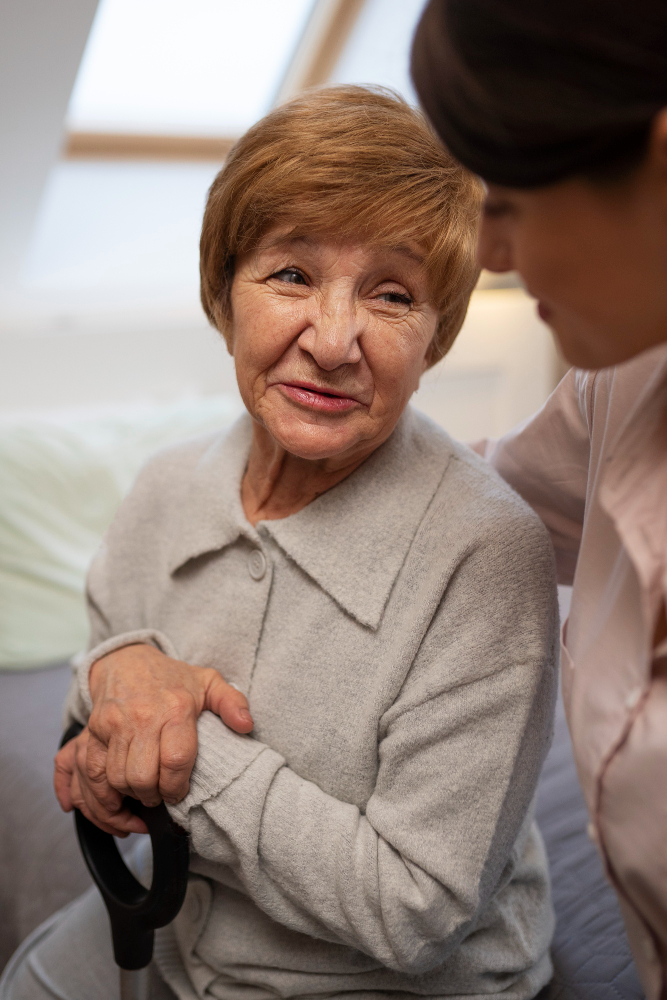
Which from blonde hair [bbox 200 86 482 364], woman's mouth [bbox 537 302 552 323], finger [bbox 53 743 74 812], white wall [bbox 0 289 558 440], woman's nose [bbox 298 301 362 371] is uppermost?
woman's mouth [bbox 537 302 552 323]

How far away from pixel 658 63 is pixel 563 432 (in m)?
0.59

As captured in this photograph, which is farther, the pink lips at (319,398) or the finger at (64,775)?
the finger at (64,775)

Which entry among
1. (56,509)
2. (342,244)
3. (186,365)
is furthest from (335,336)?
(186,365)

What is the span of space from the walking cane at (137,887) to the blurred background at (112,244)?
97 centimetres

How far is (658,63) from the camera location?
0.56 metres

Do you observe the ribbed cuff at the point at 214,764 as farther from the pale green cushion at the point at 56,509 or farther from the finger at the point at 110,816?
the pale green cushion at the point at 56,509

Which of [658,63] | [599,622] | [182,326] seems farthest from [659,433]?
[182,326]

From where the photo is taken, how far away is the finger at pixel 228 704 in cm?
104

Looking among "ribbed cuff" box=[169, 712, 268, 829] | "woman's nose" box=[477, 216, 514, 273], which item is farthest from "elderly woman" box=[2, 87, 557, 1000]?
"woman's nose" box=[477, 216, 514, 273]

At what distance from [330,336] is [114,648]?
50 cm

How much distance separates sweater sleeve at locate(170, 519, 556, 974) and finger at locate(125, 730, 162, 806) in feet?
0.13

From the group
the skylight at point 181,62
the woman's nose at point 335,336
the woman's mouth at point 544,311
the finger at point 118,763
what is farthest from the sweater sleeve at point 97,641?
the skylight at point 181,62

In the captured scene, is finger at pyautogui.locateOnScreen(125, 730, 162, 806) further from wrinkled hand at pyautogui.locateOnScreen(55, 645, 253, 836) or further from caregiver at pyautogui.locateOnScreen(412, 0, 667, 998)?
caregiver at pyautogui.locateOnScreen(412, 0, 667, 998)

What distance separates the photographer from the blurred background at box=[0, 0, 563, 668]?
6.82ft
